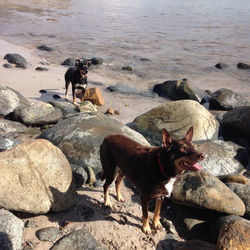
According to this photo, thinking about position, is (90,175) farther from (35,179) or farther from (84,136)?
(35,179)

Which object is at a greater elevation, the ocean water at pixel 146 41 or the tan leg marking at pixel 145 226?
the tan leg marking at pixel 145 226

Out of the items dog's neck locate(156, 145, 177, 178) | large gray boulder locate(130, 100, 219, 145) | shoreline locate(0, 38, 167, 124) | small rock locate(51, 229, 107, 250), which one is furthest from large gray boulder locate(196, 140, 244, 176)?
small rock locate(51, 229, 107, 250)

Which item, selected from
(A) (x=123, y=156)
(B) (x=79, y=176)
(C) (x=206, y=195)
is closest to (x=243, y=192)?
(C) (x=206, y=195)

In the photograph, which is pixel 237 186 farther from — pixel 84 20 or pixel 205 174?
pixel 84 20

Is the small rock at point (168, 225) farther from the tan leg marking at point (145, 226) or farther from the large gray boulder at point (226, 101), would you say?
the large gray boulder at point (226, 101)

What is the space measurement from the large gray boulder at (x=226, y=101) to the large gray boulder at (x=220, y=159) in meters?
3.75

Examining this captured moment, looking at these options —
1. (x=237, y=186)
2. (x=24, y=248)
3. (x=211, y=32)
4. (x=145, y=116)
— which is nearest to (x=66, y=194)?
(x=24, y=248)

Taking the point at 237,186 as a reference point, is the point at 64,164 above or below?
above

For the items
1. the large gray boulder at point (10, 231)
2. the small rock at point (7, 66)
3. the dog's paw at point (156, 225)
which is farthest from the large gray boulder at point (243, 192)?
the small rock at point (7, 66)

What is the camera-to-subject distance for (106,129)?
23.4ft

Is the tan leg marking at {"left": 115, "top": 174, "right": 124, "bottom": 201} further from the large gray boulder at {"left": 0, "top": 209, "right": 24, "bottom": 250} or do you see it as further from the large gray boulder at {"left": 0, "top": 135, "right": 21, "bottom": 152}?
the large gray boulder at {"left": 0, "top": 135, "right": 21, "bottom": 152}

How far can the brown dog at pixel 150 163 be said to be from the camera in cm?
389

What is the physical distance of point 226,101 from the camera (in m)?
10.9

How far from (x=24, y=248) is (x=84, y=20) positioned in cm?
3260
